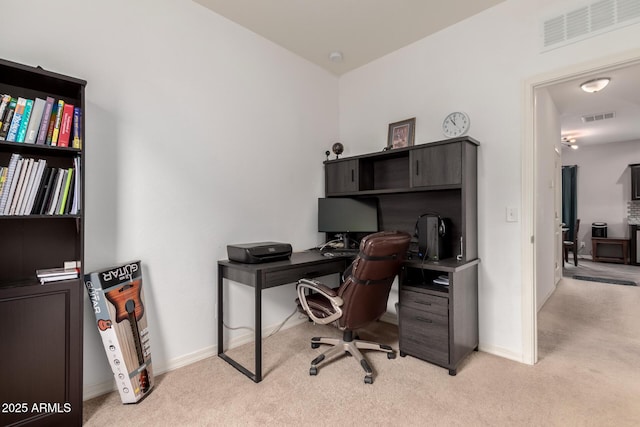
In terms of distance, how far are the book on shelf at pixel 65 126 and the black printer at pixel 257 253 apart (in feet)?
3.99

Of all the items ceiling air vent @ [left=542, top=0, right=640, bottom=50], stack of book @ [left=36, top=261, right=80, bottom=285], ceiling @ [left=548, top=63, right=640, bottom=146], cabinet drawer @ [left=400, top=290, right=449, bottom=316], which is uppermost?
ceiling @ [left=548, top=63, right=640, bottom=146]

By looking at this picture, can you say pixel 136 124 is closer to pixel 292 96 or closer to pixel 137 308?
pixel 137 308

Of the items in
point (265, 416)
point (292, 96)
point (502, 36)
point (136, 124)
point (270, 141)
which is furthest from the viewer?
point (292, 96)

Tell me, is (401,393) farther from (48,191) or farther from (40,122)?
(40,122)

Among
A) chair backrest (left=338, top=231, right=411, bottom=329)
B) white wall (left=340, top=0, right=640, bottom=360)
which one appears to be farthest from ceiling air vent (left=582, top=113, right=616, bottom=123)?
chair backrest (left=338, top=231, right=411, bottom=329)

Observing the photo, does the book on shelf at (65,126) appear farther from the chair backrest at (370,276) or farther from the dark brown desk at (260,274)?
the chair backrest at (370,276)

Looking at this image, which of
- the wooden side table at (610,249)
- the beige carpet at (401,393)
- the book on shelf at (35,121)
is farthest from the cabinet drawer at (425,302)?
the wooden side table at (610,249)

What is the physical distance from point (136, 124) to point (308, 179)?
65.8 inches

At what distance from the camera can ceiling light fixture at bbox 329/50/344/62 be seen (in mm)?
3255

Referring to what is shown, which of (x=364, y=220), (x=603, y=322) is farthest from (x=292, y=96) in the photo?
(x=603, y=322)

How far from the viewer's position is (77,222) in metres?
1.81

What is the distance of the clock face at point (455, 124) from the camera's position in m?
2.72

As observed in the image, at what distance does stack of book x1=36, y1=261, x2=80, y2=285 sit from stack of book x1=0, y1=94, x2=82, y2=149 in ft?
2.12

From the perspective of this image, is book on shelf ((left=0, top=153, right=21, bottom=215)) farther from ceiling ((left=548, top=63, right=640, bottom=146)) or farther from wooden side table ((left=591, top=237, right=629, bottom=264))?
wooden side table ((left=591, top=237, right=629, bottom=264))
